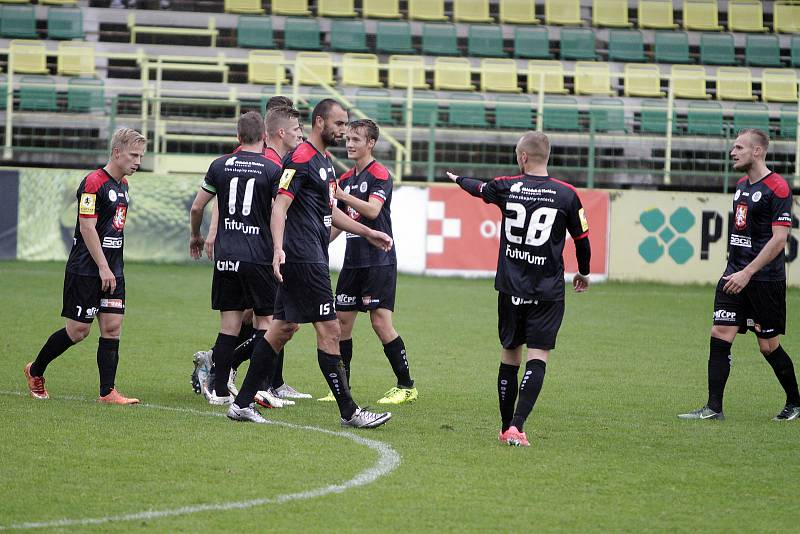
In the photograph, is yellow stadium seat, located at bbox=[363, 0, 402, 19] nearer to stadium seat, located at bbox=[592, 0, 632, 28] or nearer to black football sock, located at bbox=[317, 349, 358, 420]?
stadium seat, located at bbox=[592, 0, 632, 28]

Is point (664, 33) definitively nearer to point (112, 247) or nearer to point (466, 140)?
point (466, 140)

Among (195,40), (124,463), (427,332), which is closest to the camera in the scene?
(124,463)

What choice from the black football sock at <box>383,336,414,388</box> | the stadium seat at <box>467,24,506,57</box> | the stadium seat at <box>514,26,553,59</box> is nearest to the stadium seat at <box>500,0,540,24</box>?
the stadium seat at <box>514,26,553,59</box>

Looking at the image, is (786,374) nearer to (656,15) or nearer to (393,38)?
(393,38)

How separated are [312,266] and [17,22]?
20.0 meters

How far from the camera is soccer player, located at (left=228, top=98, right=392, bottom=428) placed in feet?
23.7

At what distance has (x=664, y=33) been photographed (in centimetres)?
2692

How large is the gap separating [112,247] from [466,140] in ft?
48.4

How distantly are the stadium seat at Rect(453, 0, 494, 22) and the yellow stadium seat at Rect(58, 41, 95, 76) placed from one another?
8374 millimetres

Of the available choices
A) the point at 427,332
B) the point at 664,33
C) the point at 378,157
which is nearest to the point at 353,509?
the point at 427,332

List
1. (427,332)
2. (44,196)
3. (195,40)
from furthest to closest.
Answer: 1. (195,40)
2. (44,196)
3. (427,332)

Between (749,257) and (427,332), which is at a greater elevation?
(749,257)

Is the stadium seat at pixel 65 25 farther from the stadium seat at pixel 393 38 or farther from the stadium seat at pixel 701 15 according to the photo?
the stadium seat at pixel 701 15

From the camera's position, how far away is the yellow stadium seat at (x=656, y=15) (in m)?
27.4
